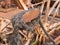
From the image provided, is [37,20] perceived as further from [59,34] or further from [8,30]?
[8,30]

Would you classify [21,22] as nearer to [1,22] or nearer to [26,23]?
[26,23]

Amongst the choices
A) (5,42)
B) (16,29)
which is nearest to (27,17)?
(16,29)

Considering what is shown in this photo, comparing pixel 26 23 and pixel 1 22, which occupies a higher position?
pixel 26 23

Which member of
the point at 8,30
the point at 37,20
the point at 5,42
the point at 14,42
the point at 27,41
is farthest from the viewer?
the point at 8,30

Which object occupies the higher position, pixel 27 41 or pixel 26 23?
pixel 26 23

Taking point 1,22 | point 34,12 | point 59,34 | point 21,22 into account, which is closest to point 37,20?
point 34,12

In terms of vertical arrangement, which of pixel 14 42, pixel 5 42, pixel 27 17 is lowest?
pixel 5 42

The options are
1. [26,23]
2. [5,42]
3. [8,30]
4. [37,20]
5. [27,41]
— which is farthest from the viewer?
[8,30]

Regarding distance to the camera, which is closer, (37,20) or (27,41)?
(37,20)

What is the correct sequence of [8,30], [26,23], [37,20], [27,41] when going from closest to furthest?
[26,23] → [37,20] → [27,41] → [8,30]
